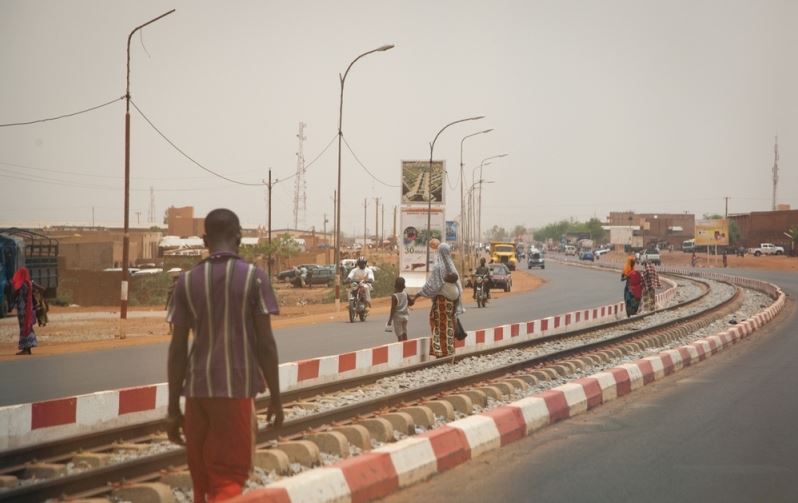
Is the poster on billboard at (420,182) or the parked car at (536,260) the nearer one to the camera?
the poster on billboard at (420,182)

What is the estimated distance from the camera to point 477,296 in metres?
38.7

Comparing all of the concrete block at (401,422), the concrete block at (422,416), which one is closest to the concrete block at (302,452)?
the concrete block at (401,422)

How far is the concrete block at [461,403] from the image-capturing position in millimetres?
11008

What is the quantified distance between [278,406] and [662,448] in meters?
4.41

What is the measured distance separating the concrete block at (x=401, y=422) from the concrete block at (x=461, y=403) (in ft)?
4.80

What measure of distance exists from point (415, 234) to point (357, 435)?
4142 centimetres

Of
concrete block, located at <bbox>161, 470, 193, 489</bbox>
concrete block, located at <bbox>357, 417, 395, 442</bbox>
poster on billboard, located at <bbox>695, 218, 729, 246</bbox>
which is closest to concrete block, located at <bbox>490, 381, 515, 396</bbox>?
concrete block, located at <bbox>357, 417, 395, 442</bbox>

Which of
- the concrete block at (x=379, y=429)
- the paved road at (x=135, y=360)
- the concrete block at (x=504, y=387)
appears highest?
the concrete block at (x=379, y=429)

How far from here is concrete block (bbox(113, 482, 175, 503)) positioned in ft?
20.5

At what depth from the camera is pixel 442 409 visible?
1058 centimetres

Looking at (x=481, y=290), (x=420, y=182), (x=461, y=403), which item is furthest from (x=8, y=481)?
(x=420, y=182)

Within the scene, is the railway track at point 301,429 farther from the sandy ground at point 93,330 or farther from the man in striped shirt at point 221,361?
the sandy ground at point 93,330

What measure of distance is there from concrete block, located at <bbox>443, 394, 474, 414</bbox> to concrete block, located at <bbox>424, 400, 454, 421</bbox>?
34cm

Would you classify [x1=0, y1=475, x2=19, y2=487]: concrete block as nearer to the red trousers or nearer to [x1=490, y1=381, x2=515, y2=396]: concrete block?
the red trousers
